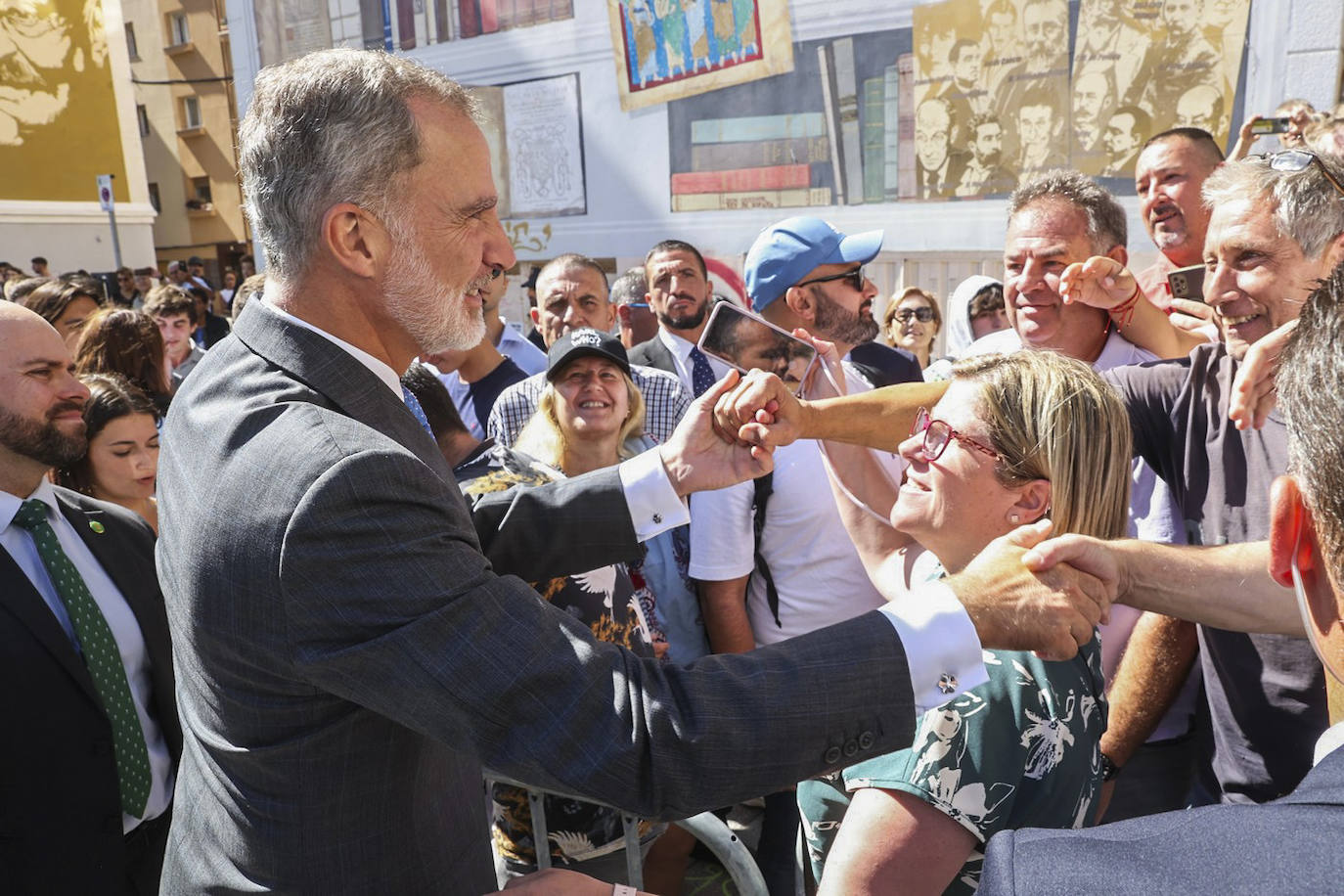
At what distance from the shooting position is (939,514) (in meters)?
1.96

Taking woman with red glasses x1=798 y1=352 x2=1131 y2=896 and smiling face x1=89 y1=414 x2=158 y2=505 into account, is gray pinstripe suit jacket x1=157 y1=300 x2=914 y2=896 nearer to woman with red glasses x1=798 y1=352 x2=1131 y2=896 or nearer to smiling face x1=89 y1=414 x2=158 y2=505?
woman with red glasses x1=798 y1=352 x2=1131 y2=896

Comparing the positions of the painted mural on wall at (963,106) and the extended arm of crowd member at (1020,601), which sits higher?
the painted mural on wall at (963,106)

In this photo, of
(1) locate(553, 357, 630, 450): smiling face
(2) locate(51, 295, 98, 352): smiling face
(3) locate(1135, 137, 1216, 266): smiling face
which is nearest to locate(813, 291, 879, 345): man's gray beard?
(1) locate(553, 357, 630, 450): smiling face

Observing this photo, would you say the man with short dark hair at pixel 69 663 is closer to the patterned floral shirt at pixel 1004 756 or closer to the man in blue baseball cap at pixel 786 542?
the man in blue baseball cap at pixel 786 542

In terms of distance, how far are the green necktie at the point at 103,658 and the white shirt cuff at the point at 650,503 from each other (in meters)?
1.38

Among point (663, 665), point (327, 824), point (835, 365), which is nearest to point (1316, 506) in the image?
point (663, 665)

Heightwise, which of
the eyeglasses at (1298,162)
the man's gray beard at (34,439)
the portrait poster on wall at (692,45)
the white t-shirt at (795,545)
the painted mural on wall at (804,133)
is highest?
the portrait poster on wall at (692,45)

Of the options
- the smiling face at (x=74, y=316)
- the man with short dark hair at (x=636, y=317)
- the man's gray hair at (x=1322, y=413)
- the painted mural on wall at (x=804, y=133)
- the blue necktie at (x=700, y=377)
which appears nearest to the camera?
the man's gray hair at (x=1322, y=413)

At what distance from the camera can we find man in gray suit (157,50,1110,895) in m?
1.30

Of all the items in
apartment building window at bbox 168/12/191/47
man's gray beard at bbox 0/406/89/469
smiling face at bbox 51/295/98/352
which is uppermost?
apartment building window at bbox 168/12/191/47

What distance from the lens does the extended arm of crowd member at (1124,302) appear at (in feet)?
9.98

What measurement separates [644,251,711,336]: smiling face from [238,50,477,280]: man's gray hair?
4.27m

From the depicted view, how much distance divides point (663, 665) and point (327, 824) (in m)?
0.57

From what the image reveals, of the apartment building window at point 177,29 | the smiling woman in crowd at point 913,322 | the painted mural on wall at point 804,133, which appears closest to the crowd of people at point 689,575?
the smiling woman in crowd at point 913,322
